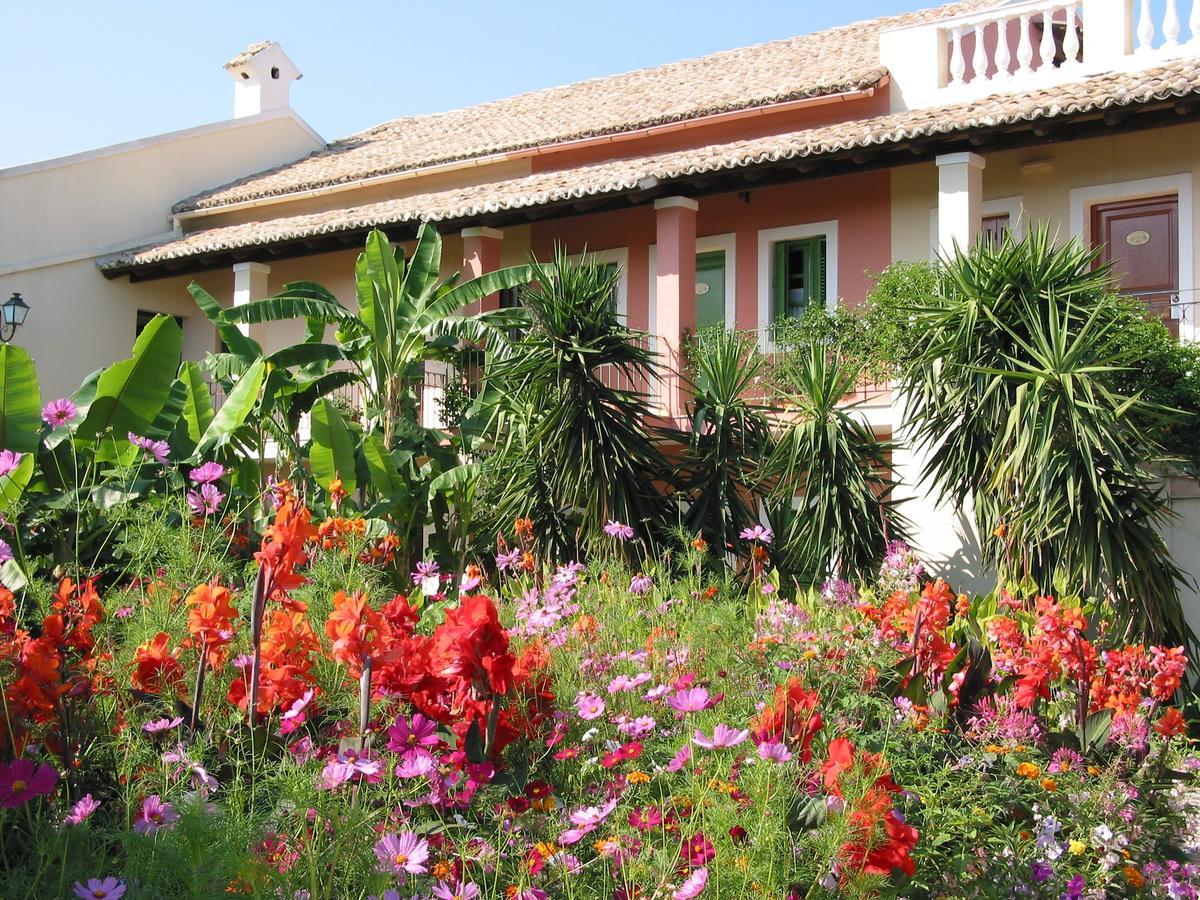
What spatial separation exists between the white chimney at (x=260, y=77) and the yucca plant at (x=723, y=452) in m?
15.3

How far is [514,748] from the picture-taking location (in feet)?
11.4

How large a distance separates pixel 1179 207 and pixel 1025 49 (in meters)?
2.46

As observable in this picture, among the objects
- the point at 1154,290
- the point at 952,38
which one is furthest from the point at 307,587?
the point at 952,38

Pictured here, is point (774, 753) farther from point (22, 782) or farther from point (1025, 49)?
point (1025, 49)

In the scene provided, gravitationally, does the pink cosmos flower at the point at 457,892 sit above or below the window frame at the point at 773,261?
below

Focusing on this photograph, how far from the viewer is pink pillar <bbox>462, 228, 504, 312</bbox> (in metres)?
16.1

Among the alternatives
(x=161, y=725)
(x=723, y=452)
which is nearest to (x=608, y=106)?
(x=723, y=452)

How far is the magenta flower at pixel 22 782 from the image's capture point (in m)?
2.72

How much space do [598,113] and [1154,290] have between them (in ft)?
28.0

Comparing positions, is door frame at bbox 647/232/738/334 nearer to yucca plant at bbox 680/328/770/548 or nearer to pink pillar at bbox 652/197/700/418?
pink pillar at bbox 652/197/700/418

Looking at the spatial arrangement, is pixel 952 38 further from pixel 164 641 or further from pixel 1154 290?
pixel 164 641

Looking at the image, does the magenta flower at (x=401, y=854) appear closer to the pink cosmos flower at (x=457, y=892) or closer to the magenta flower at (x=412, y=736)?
the pink cosmos flower at (x=457, y=892)

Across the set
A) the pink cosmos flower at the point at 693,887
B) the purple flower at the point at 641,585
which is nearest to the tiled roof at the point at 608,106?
the purple flower at the point at 641,585

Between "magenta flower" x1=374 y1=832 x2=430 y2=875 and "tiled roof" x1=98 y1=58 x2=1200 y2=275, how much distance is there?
1088 centimetres
